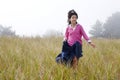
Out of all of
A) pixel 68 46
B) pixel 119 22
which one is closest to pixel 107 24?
pixel 119 22

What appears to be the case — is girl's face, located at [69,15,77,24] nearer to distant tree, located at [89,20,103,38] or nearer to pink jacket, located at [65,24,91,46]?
pink jacket, located at [65,24,91,46]

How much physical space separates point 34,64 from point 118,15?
159ft

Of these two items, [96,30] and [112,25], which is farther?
[96,30]

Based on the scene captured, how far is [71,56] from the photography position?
4.75 m

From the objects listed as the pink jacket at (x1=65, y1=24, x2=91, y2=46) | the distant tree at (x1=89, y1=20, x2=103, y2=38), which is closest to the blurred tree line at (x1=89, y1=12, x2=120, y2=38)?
the distant tree at (x1=89, y1=20, x2=103, y2=38)

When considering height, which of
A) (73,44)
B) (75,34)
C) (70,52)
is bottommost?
(70,52)

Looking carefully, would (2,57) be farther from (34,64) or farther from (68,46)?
(68,46)

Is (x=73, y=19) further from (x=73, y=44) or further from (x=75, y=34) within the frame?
(x=73, y=44)

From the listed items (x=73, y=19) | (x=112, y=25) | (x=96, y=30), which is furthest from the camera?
(x=96, y=30)

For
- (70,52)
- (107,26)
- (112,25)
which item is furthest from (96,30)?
(70,52)

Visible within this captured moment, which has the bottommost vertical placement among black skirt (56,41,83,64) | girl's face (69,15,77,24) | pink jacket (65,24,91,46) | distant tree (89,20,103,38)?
distant tree (89,20,103,38)

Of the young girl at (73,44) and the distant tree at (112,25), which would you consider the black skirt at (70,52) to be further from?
the distant tree at (112,25)

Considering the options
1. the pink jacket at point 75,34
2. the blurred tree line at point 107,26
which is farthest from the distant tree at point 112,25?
the pink jacket at point 75,34

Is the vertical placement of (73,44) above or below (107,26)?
above
